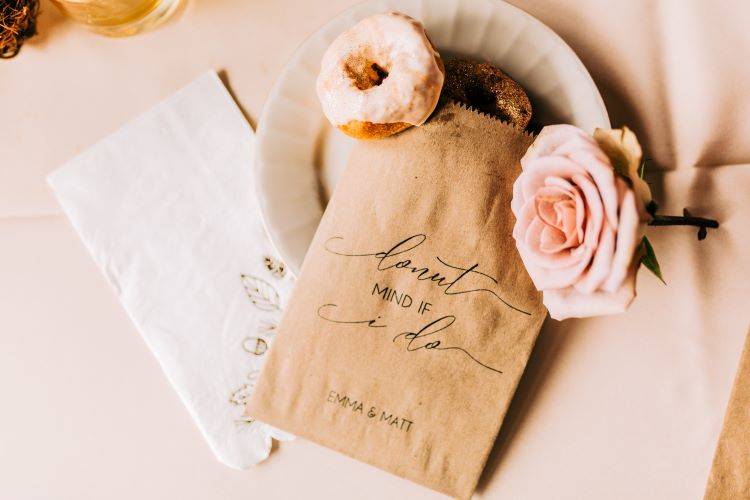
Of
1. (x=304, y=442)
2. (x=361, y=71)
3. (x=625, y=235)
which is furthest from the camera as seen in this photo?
Result: (x=304, y=442)

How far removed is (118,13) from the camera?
0.55 m

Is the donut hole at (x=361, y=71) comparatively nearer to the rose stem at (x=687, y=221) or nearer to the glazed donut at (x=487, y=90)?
the glazed donut at (x=487, y=90)

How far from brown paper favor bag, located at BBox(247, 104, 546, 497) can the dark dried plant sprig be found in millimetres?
392

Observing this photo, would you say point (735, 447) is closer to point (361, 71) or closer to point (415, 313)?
point (415, 313)

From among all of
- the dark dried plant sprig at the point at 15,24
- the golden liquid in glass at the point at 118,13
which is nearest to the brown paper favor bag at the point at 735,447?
the golden liquid in glass at the point at 118,13

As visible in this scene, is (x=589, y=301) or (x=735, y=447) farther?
(x=735, y=447)

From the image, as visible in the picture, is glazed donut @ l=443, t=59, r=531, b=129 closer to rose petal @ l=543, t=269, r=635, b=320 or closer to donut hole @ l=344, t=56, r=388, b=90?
donut hole @ l=344, t=56, r=388, b=90

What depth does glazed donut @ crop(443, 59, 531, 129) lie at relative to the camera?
0.50m

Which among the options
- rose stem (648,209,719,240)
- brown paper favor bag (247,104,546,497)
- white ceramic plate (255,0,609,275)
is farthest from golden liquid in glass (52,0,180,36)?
rose stem (648,209,719,240)

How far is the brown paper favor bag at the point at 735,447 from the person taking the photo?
521 mm

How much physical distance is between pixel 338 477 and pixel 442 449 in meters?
0.14

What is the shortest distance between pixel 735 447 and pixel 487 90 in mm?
422

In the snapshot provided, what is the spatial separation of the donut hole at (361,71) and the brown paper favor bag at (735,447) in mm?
442

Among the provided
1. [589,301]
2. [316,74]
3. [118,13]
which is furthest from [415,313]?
[118,13]
